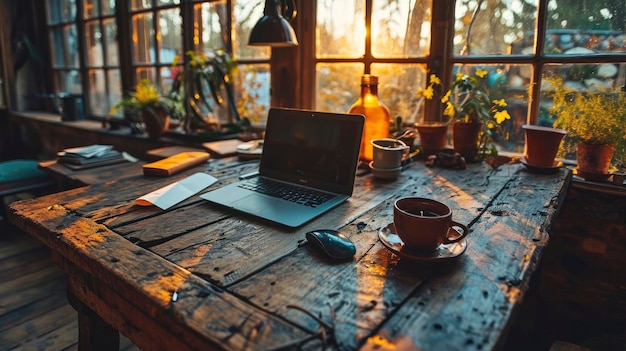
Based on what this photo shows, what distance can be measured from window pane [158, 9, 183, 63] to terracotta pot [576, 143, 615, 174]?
89.9 inches

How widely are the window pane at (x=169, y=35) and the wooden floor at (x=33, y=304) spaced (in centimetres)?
144

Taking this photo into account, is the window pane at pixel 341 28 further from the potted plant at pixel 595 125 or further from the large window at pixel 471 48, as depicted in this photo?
the potted plant at pixel 595 125

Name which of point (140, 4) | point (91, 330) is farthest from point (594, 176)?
point (140, 4)

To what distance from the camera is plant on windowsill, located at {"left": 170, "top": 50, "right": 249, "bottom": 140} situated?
92.7 inches

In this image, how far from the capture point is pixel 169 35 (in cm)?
281

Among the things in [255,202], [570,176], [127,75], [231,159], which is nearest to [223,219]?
[255,202]

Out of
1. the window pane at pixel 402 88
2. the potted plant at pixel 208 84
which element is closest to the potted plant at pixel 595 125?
the window pane at pixel 402 88

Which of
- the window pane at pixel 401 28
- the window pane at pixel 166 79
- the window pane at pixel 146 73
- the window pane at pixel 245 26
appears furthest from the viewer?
the window pane at pixel 146 73

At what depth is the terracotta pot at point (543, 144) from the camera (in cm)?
145

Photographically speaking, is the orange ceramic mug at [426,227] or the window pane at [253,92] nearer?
the orange ceramic mug at [426,227]

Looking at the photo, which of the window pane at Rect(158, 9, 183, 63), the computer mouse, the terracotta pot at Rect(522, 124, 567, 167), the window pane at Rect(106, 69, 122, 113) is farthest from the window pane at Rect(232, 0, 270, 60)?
the computer mouse

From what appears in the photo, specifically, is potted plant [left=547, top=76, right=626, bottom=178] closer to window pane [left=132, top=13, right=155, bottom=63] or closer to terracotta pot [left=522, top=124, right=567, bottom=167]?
terracotta pot [left=522, top=124, right=567, bottom=167]

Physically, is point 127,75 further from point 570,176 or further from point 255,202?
point 570,176

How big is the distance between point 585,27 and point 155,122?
2134 millimetres
